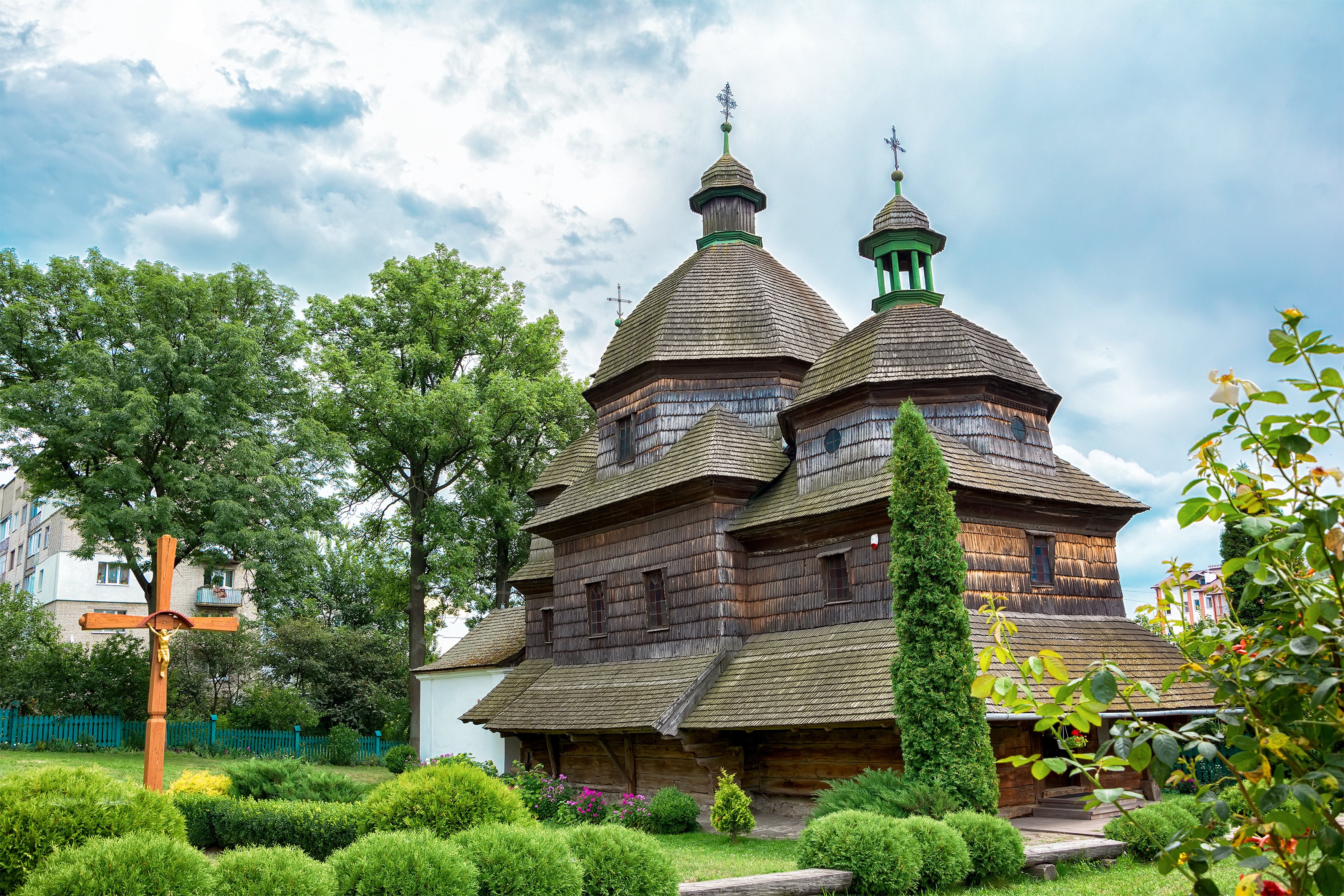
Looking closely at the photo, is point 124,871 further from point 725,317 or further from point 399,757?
point 399,757

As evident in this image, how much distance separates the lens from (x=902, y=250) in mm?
19906

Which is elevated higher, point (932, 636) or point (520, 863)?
point (932, 636)

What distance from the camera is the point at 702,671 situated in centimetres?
1677

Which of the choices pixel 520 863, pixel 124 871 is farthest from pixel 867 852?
pixel 124 871

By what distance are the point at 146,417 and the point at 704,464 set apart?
15333mm

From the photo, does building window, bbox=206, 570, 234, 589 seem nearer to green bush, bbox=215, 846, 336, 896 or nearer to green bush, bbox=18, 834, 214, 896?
green bush, bbox=18, 834, 214, 896

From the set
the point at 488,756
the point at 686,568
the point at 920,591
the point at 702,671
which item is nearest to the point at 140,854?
the point at 920,591

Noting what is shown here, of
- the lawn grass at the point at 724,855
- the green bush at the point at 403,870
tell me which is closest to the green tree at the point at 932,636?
the lawn grass at the point at 724,855

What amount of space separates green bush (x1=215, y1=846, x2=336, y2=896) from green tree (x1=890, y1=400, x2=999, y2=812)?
7637 mm

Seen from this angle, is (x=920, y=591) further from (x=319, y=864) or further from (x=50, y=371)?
(x=50, y=371)

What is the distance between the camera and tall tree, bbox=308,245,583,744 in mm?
29453

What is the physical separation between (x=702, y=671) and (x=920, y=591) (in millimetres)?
5433

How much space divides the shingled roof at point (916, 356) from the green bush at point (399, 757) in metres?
15.8

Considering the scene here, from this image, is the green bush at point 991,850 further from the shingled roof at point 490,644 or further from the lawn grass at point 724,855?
the shingled roof at point 490,644
